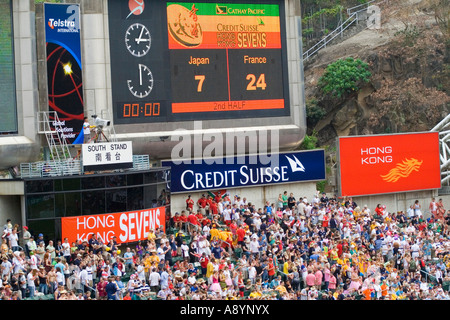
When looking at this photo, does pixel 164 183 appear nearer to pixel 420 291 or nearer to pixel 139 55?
pixel 139 55

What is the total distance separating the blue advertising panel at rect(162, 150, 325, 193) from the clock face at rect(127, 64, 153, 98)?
2743mm

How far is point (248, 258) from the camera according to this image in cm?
2495

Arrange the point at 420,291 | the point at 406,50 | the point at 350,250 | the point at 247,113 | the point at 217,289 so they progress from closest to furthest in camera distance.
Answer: the point at 217,289
the point at 420,291
the point at 350,250
the point at 247,113
the point at 406,50

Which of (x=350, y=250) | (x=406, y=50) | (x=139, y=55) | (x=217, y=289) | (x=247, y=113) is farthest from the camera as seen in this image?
(x=406, y=50)

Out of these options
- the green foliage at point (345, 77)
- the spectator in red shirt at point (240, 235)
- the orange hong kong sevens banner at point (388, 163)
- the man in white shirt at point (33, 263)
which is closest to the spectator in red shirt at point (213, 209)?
the spectator in red shirt at point (240, 235)

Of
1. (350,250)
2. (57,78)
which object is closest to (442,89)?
(350,250)

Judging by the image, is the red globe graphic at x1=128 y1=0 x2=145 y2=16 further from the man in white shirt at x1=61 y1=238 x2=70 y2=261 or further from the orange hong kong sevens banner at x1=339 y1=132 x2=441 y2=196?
the orange hong kong sevens banner at x1=339 y1=132 x2=441 y2=196

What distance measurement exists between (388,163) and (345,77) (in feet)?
40.0

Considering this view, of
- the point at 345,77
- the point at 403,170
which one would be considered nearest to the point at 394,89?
the point at 345,77

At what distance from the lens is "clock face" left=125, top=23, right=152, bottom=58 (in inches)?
1113

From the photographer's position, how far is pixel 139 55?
28.4 m

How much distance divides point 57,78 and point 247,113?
25.7 feet

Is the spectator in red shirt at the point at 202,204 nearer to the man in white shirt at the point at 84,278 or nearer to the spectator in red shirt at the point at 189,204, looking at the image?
the spectator in red shirt at the point at 189,204

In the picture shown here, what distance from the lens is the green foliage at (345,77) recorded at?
46.4m
